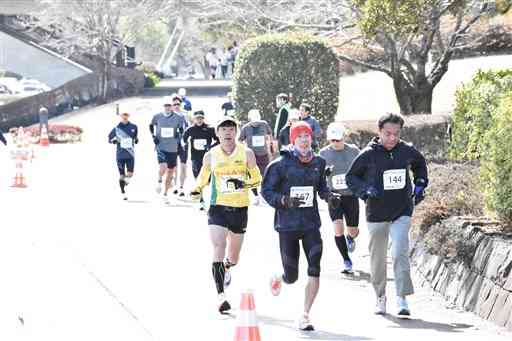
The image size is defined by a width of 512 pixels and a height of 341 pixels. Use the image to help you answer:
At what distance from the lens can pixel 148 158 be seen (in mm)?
34812

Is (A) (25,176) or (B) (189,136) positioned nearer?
(B) (189,136)

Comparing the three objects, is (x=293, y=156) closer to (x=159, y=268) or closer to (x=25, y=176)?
(x=159, y=268)

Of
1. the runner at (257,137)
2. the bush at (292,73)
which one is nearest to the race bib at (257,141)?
the runner at (257,137)

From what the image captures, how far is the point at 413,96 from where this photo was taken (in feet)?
97.0

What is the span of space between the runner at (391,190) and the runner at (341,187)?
229 cm

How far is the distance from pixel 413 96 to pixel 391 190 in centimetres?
1809

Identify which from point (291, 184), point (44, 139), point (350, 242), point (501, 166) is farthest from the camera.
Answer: point (44, 139)

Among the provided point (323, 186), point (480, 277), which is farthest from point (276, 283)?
point (480, 277)

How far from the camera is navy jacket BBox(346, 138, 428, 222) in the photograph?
1170cm

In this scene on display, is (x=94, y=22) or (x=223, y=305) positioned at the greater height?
(x=94, y=22)

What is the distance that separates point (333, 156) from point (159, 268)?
95.2 inches

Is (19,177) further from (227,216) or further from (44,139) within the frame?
(227,216)

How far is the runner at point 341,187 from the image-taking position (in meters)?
14.2

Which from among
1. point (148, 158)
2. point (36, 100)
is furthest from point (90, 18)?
point (148, 158)
